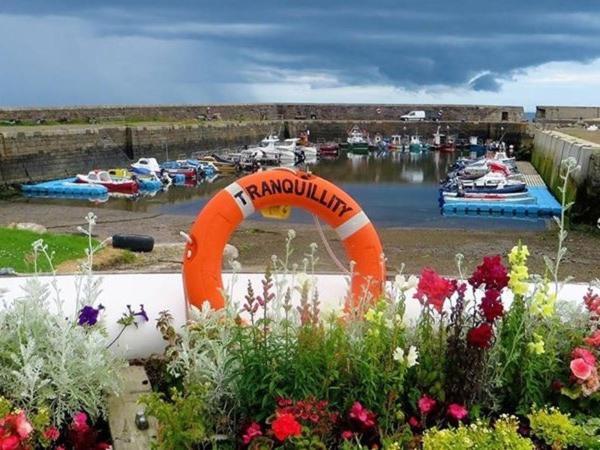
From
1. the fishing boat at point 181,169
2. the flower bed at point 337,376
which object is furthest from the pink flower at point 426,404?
the fishing boat at point 181,169

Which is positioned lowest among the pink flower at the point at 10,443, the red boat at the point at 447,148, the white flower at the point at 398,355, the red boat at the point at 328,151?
the red boat at the point at 447,148

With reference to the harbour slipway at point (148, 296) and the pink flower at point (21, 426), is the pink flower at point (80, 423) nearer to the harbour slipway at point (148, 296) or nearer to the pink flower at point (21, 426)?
the pink flower at point (21, 426)

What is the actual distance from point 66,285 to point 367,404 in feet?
9.26

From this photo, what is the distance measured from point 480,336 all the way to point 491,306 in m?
0.19

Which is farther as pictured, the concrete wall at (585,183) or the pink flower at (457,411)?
the concrete wall at (585,183)

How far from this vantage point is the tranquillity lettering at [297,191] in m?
5.14

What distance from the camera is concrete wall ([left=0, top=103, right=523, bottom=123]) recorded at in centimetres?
4641

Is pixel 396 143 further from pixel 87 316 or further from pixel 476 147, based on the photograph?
pixel 87 316

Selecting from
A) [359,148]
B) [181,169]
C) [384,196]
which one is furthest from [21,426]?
[359,148]

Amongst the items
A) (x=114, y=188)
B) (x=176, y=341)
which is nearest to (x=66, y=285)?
(x=176, y=341)

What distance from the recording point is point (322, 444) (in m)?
2.98

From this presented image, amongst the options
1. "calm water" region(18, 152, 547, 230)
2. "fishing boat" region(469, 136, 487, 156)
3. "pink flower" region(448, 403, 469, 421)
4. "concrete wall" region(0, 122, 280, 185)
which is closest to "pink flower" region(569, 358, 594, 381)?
"pink flower" region(448, 403, 469, 421)

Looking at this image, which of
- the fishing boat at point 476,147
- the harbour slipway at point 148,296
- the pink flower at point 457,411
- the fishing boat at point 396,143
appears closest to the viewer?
the pink flower at point 457,411

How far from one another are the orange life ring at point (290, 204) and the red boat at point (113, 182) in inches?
977
